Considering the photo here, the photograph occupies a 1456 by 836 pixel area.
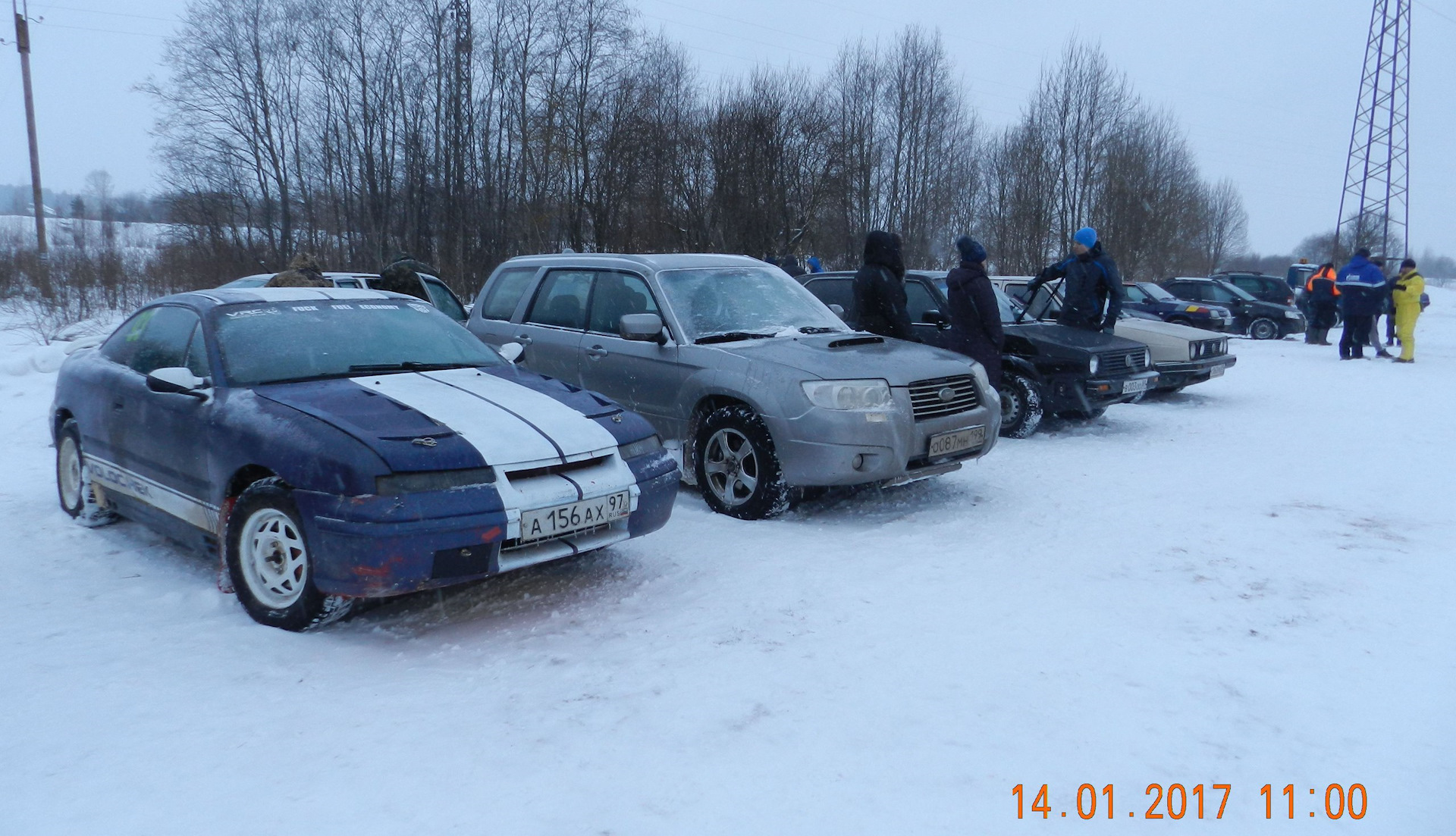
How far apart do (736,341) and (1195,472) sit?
154 inches

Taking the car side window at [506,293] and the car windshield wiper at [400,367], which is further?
the car side window at [506,293]

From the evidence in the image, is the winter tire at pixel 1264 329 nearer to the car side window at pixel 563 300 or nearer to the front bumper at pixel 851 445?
the front bumper at pixel 851 445

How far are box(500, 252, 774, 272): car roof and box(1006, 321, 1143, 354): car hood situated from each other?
327 cm

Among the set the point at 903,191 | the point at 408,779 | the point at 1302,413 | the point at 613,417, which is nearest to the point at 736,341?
the point at 613,417

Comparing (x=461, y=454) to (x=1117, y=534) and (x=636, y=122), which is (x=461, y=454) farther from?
(x=636, y=122)

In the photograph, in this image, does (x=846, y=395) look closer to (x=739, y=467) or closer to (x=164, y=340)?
(x=739, y=467)

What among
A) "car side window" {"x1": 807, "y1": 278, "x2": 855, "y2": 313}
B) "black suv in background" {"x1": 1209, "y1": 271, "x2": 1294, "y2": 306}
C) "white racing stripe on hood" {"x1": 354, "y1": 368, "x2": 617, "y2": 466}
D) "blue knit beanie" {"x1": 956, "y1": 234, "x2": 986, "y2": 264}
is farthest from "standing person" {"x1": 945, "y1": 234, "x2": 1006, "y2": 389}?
"black suv in background" {"x1": 1209, "y1": 271, "x2": 1294, "y2": 306}

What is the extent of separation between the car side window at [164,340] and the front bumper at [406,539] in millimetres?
1652

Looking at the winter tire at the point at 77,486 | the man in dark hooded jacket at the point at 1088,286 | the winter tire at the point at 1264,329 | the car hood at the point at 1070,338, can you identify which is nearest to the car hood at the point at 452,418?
the winter tire at the point at 77,486

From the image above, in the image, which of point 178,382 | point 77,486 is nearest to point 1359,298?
point 178,382

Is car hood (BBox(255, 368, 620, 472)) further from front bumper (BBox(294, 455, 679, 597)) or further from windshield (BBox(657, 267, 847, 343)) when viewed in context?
windshield (BBox(657, 267, 847, 343))

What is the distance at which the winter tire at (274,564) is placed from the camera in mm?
3826

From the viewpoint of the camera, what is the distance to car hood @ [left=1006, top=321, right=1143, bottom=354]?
903 cm

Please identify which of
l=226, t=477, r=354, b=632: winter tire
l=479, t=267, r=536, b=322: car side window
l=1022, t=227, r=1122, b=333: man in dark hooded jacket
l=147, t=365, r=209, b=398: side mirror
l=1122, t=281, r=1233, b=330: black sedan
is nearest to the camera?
l=226, t=477, r=354, b=632: winter tire
